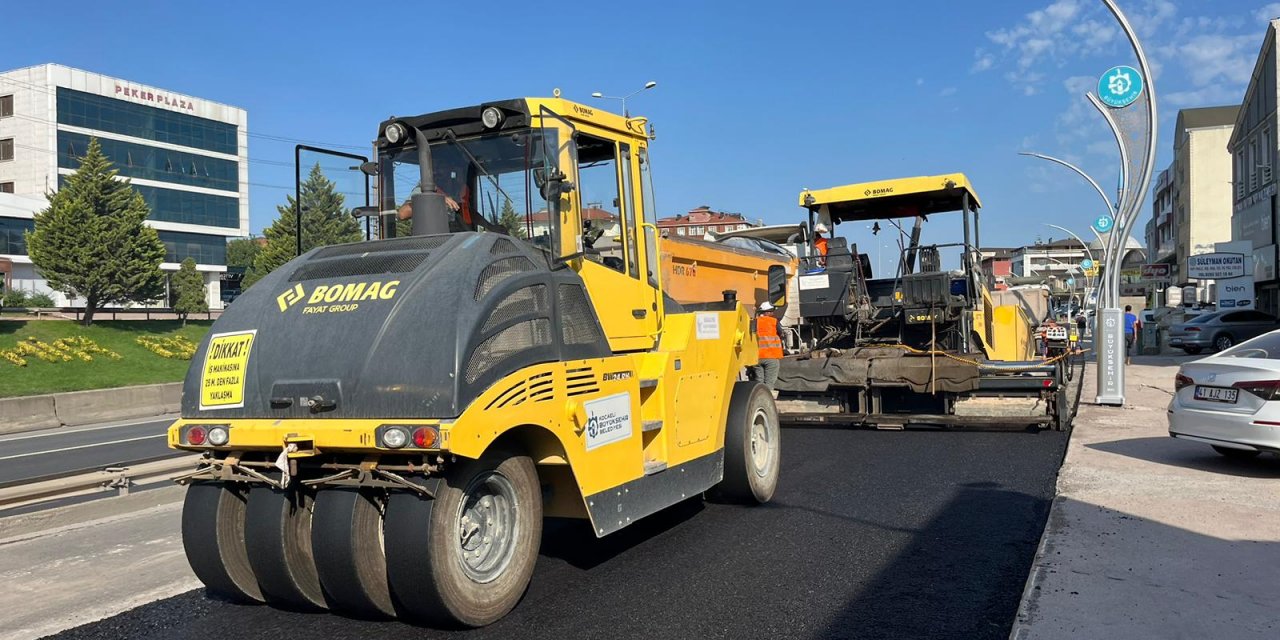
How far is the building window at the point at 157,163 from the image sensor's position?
60759 millimetres

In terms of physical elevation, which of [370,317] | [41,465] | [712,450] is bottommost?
[41,465]

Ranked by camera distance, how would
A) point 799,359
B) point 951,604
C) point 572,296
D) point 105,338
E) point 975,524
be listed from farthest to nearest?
point 105,338 → point 799,359 → point 975,524 → point 572,296 → point 951,604

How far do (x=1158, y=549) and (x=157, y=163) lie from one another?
7257 centimetres

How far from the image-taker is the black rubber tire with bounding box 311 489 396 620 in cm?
425

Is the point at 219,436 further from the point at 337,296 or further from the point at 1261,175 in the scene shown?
the point at 1261,175

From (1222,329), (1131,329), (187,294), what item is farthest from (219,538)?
(187,294)

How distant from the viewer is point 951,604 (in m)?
4.83

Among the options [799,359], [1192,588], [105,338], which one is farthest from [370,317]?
[105,338]

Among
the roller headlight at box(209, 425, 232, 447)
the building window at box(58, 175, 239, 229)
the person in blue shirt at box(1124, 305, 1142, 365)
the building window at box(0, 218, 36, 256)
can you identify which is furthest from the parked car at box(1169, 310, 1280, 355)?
the building window at box(58, 175, 239, 229)

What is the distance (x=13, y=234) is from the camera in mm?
54062

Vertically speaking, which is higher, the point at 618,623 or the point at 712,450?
the point at 712,450

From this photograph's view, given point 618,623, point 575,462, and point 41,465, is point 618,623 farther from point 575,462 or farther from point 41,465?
point 41,465

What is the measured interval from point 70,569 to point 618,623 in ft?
12.3

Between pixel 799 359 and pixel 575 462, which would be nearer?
pixel 575 462
